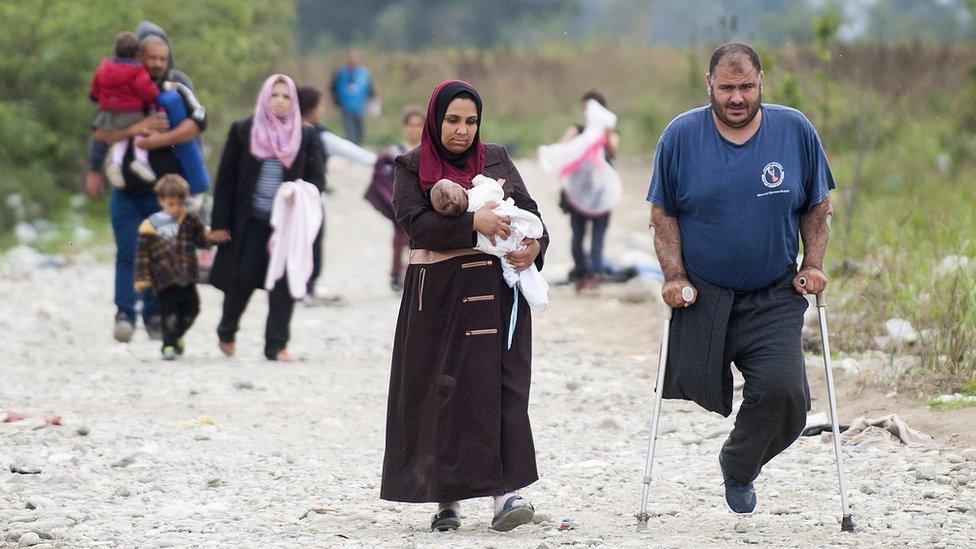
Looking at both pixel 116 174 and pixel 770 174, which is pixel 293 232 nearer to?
pixel 116 174

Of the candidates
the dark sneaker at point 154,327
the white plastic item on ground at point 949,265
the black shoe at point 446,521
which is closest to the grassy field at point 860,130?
the white plastic item on ground at point 949,265

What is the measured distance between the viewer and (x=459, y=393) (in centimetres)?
548

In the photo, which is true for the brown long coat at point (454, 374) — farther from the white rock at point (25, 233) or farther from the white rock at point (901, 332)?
the white rock at point (25, 233)

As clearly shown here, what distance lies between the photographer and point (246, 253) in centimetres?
972

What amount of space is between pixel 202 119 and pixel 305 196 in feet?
3.88

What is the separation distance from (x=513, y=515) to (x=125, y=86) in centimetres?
588

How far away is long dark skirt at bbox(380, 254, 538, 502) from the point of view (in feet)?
Answer: 17.9

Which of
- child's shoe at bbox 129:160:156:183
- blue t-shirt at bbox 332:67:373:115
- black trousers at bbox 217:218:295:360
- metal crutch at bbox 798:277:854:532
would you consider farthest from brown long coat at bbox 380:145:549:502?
blue t-shirt at bbox 332:67:373:115

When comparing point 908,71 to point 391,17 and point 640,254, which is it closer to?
point 640,254

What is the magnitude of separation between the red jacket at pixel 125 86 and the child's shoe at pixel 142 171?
414 mm

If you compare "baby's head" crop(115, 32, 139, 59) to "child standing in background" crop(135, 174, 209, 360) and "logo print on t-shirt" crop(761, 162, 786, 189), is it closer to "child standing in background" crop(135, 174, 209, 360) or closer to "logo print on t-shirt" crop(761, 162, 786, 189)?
"child standing in background" crop(135, 174, 209, 360)

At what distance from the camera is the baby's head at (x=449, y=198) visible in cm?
537

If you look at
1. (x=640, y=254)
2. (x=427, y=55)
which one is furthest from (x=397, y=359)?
(x=427, y=55)

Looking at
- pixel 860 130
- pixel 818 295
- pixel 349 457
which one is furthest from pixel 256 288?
pixel 860 130
